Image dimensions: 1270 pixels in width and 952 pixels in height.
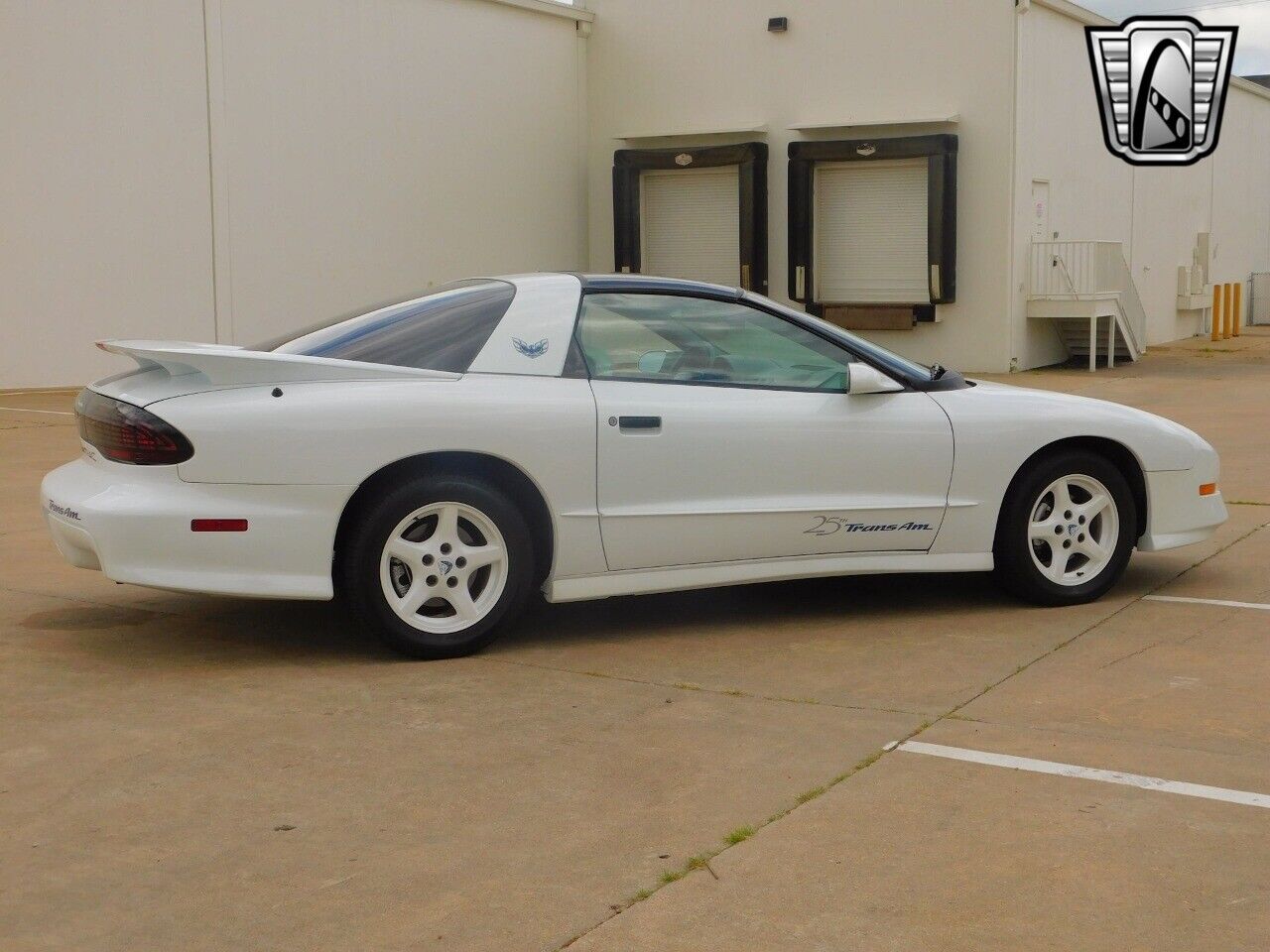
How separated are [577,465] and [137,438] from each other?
152cm

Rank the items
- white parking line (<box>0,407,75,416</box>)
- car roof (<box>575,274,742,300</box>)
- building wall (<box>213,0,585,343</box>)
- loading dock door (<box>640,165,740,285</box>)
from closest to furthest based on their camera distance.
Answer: car roof (<box>575,274,742,300</box>)
white parking line (<box>0,407,75,416</box>)
building wall (<box>213,0,585,343</box>)
loading dock door (<box>640,165,740,285</box>)

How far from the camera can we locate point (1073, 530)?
641 centimetres

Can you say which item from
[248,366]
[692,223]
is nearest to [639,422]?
[248,366]

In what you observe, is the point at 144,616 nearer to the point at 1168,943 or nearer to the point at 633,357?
the point at 633,357

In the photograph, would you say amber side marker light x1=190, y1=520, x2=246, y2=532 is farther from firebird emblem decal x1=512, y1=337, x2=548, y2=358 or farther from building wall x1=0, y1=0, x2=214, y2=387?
building wall x1=0, y1=0, x2=214, y2=387

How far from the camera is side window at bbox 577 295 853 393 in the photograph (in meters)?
5.88

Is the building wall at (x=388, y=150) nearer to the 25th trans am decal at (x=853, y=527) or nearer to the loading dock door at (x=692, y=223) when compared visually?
the loading dock door at (x=692, y=223)

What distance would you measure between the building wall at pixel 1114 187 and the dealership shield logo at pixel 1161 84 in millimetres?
379

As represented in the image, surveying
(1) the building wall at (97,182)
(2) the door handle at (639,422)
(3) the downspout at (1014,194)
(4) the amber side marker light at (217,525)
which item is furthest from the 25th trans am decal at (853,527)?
(3) the downspout at (1014,194)

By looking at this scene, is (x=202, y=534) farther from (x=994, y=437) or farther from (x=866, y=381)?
(x=994, y=437)

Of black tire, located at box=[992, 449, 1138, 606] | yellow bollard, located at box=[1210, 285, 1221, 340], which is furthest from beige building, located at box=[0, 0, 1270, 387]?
black tire, located at box=[992, 449, 1138, 606]

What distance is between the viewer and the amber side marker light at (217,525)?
5.17 m

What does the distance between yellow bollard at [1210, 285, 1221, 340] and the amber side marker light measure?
28.5 m

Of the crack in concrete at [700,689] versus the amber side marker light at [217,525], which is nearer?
the crack in concrete at [700,689]
